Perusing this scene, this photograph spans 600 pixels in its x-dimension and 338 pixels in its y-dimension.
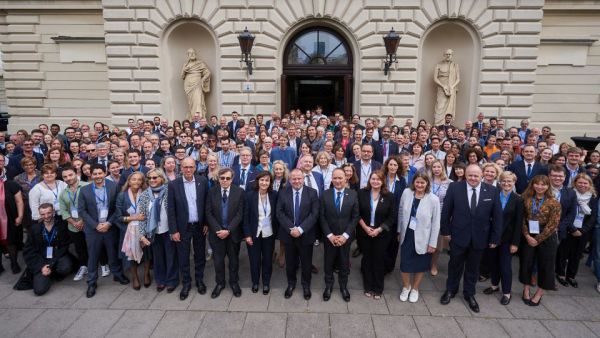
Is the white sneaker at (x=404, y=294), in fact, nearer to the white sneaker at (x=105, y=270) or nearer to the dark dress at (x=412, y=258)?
the dark dress at (x=412, y=258)

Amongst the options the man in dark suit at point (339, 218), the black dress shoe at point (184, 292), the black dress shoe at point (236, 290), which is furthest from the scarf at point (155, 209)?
the man in dark suit at point (339, 218)

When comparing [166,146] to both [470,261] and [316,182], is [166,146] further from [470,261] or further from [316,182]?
[470,261]

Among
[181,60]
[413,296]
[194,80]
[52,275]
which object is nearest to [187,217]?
[52,275]

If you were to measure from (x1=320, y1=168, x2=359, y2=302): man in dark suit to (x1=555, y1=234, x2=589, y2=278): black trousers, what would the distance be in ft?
11.7

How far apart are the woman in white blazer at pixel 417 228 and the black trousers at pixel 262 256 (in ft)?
6.39

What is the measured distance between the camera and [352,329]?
434cm

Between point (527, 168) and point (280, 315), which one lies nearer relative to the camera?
point (280, 315)

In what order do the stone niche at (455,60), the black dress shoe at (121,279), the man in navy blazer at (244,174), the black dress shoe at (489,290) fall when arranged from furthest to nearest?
the stone niche at (455,60) → the man in navy blazer at (244,174) → the black dress shoe at (121,279) → the black dress shoe at (489,290)

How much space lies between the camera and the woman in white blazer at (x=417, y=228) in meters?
4.70

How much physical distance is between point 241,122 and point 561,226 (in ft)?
27.8

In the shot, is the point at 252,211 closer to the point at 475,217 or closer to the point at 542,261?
the point at 475,217

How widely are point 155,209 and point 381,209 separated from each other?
3.28 m

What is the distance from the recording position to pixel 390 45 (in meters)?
11.8

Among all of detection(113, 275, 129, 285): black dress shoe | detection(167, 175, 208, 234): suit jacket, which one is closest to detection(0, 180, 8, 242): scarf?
detection(113, 275, 129, 285): black dress shoe
